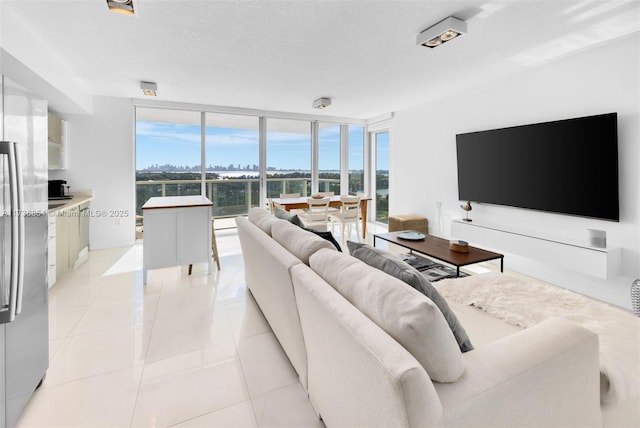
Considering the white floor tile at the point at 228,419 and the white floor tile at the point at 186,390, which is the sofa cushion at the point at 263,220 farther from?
the white floor tile at the point at 228,419

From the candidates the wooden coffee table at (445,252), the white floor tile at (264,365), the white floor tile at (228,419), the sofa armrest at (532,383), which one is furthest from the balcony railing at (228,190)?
the sofa armrest at (532,383)

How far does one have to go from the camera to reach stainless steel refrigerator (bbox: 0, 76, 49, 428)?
1306 millimetres

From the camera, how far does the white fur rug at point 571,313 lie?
1.28 meters

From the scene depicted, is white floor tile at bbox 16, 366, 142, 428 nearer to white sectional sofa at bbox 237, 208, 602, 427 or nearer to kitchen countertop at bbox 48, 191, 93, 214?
white sectional sofa at bbox 237, 208, 602, 427

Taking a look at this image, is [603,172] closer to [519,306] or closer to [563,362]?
[519,306]

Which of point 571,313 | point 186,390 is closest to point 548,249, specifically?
point 571,313

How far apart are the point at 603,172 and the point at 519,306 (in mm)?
2074

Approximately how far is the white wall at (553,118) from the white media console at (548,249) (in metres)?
0.22

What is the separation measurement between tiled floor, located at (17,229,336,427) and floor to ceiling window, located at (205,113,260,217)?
2.90 m

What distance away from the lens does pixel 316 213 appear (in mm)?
5129

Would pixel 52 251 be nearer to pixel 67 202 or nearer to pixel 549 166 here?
pixel 67 202

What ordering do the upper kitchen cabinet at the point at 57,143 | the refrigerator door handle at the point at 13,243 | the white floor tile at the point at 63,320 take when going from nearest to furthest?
the refrigerator door handle at the point at 13,243 < the white floor tile at the point at 63,320 < the upper kitchen cabinet at the point at 57,143

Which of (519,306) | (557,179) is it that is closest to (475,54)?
(557,179)

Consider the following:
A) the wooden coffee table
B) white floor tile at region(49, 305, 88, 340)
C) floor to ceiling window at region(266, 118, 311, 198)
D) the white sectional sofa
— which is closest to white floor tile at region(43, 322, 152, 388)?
white floor tile at region(49, 305, 88, 340)
